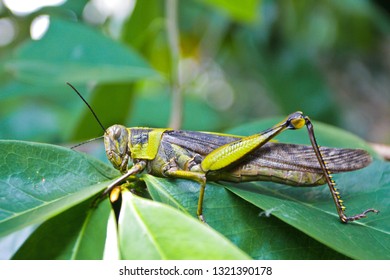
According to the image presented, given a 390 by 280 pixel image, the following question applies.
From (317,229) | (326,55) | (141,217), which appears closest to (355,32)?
(326,55)

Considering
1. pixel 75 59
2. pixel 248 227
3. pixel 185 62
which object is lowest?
pixel 248 227

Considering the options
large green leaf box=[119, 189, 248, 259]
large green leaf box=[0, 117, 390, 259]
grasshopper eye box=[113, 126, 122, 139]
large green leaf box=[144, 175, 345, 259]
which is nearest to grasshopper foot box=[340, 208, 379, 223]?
large green leaf box=[0, 117, 390, 259]

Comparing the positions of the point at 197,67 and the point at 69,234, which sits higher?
the point at 197,67

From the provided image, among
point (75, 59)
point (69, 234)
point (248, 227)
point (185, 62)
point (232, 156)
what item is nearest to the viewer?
point (69, 234)

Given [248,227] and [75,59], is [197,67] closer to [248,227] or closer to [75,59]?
[75,59]

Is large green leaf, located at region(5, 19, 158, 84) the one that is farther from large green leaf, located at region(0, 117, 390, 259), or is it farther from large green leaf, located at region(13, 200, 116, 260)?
large green leaf, located at region(13, 200, 116, 260)

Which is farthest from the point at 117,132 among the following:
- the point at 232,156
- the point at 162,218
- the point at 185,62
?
the point at 185,62

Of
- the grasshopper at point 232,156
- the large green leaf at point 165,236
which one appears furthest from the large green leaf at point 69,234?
the grasshopper at point 232,156
